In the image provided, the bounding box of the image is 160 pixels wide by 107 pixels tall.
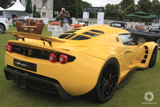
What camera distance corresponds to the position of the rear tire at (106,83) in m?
2.26

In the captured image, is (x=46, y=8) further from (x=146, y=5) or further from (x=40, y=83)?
(x=40, y=83)

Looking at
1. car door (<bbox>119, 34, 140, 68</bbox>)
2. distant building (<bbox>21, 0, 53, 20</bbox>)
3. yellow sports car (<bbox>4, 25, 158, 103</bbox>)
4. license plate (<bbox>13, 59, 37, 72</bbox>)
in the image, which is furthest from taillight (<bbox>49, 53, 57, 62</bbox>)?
distant building (<bbox>21, 0, 53, 20</bbox>)

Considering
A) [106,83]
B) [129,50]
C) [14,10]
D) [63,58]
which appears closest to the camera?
[63,58]

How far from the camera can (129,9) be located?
7325 centimetres

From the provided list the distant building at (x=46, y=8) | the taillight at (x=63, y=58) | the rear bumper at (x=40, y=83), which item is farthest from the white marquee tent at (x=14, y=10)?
the taillight at (x=63, y=58)

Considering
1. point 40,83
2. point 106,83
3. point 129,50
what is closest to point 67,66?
point 40,83

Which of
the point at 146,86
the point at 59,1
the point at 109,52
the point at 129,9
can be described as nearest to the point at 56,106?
the point at 109,52

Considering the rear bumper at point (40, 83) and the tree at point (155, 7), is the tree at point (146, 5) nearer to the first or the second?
the tree at point (155, 7)

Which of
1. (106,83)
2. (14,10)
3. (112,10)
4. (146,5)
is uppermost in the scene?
(146,5)

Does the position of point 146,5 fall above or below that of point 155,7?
above

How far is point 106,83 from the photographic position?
251cm

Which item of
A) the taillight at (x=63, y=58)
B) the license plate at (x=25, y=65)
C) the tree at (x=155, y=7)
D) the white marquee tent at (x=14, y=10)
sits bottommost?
the license plate at (x=25, y=65)

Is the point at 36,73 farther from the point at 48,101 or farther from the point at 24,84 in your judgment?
the point at 48,101

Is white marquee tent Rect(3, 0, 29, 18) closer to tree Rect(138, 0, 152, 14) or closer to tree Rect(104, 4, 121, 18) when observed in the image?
tree Rect(104, 4, 121, 18)
